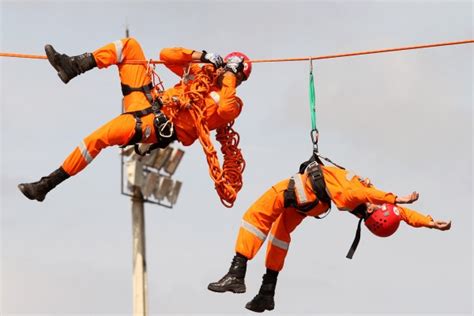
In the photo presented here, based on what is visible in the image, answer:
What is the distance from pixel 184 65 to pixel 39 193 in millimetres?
1840

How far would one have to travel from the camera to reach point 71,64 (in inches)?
513

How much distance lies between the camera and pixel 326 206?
40.5 ft

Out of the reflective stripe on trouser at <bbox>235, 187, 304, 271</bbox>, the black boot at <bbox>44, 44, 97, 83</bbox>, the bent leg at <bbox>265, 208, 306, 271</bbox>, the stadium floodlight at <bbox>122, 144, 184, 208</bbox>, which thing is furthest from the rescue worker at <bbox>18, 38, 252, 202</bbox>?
the stadium floodlight at <bbox>122, 144, 184, 208</bbox>

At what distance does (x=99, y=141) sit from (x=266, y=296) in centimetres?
213

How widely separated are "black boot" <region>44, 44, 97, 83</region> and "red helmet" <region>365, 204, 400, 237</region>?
3069 millimetres

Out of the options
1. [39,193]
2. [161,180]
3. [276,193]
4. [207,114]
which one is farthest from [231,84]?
[161,180]

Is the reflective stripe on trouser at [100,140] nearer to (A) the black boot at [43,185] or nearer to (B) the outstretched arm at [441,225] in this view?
(A) the black boot at [43,185]

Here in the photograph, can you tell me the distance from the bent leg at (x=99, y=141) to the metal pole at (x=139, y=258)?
966 inches

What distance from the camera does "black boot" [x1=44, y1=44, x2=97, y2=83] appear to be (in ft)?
42.7

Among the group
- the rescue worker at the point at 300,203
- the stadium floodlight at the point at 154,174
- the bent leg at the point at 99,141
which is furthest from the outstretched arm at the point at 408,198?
the stadium floodlight at the point at 154,174

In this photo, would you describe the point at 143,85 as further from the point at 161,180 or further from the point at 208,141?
the point at 161,180

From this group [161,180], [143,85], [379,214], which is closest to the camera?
[379,214]

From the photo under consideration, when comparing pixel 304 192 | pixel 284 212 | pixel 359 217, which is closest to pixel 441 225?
pixel 359 217

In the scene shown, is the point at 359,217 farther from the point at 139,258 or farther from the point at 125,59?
the point at 139,258
